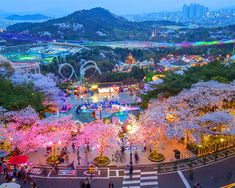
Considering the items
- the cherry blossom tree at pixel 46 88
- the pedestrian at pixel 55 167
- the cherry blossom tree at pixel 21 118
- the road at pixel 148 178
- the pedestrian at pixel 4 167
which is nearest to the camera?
the road at pixel 148 178

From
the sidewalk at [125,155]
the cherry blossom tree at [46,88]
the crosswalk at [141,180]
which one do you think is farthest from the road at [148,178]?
the cherry blossom tree at [46,88]

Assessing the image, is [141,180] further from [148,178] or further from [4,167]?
[4,167]

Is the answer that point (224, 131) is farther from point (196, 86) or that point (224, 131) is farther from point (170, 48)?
point (170, 48)

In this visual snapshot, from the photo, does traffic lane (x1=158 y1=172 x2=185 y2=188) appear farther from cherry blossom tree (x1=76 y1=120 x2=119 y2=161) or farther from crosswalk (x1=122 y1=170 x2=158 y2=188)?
cherry blossom tree (x1=76 y1=120 x2=119 y2=161)

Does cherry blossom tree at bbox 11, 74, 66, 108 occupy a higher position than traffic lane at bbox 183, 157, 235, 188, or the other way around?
cherry blossom tree at bbox 11, 74, 66, 108

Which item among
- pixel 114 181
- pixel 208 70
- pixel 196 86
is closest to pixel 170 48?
pixel 208 70

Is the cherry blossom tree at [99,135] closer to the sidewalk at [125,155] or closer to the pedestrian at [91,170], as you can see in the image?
the sidewalk at [125,155]

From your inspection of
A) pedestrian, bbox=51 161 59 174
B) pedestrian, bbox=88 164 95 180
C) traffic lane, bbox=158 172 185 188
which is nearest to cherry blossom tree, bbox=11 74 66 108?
pedestrian, bbox=51 161 59 174
